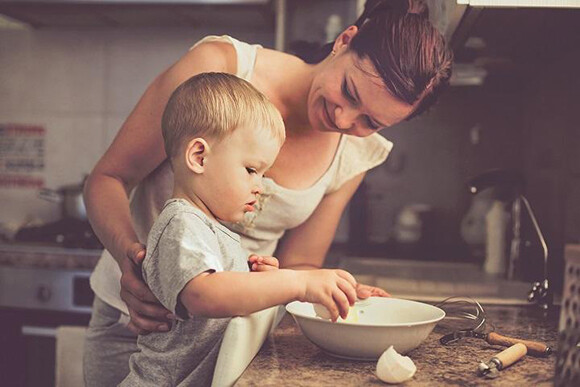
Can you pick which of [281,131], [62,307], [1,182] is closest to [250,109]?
[281,131]

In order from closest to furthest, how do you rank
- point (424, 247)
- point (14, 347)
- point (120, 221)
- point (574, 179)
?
point (120, 221) < point (574, 179) < point (14, 347) < point (424, 247)

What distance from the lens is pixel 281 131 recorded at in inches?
33.1

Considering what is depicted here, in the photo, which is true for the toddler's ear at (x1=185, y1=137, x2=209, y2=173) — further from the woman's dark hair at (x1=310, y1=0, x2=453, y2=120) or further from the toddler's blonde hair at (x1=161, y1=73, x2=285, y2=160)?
the woman's dark hair at (x1=310, y1=0, x2=453, y2=120)

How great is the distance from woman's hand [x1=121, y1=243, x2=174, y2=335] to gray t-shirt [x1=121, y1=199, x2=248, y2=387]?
15mm

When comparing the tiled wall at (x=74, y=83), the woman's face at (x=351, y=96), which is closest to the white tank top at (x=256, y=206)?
the woman's face at (x=351, y=96)

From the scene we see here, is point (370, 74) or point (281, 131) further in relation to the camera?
point (370, 74)

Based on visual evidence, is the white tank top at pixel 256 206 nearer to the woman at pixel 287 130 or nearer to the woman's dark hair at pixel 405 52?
the woman at pixel 287 130

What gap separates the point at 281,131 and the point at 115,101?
172cm

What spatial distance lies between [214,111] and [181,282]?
0.70 ft

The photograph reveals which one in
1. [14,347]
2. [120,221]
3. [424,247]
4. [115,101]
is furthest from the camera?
[115,101]

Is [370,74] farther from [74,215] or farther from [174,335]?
[74,215]

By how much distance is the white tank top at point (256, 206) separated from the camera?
1090 mm

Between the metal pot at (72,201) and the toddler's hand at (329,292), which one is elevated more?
the toddler's hand at (329,292)

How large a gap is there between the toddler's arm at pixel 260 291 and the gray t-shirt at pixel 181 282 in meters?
0.02
